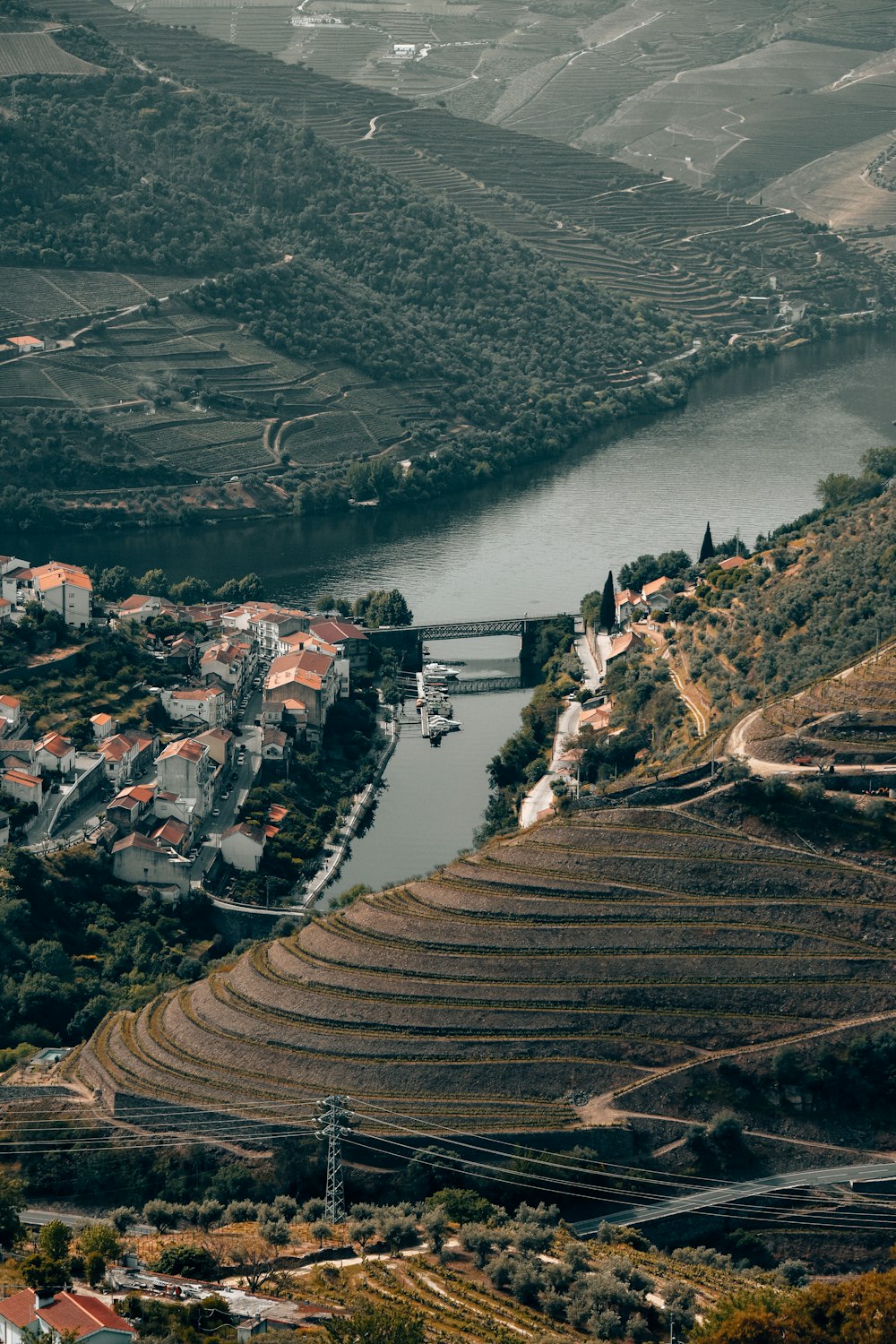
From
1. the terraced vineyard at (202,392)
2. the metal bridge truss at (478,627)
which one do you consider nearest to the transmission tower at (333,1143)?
the metal bridge truss at (478,627)

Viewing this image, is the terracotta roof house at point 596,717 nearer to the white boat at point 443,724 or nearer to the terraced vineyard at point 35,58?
the white boat at point 443,724

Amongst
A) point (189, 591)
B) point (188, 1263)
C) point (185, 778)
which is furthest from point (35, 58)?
point (188, 1263)

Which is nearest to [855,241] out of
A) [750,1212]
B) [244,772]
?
[244,772]

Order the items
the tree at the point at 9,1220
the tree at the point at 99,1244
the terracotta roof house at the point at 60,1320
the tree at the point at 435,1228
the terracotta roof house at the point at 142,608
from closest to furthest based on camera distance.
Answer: the terracotta roof house at the point at 60,1320
the tree at the point at 99,1244
the tree at the point at 435,1228
the tree at the point at 9,1220
the terracotta roof house at the point at 142,608

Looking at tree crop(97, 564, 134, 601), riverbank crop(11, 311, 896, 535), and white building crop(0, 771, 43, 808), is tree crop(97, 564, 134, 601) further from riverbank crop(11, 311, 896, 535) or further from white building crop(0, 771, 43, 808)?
white building crop(0, 771, 43, 808)

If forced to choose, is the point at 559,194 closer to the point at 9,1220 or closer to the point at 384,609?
the point at 384,609

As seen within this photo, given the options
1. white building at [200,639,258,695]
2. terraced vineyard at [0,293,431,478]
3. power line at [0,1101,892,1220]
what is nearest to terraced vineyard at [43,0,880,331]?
terraced vineyard at [0,293,431,478]

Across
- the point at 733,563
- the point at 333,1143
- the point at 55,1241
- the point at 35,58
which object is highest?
the point at 35,58
